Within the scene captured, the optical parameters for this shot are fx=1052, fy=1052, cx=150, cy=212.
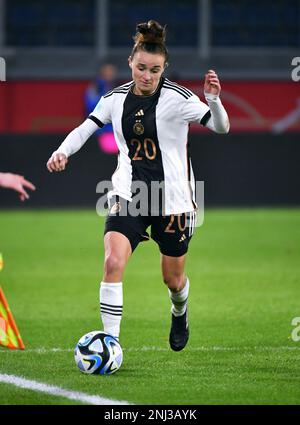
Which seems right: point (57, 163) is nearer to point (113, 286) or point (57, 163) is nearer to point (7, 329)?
point (113, 286)

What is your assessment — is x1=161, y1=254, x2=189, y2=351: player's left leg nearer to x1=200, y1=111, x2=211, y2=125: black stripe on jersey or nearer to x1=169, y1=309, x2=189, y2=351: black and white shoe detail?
x1=169, y1=309, x2=189, y2=351: black and white shoe detail

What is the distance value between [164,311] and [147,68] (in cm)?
338

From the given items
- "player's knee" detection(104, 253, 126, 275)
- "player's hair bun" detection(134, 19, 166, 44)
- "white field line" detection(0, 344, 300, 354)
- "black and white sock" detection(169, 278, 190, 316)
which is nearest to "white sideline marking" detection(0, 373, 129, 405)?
"player's knee" detection(104, 253, 126, 275)

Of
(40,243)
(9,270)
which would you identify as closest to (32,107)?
(40,243)

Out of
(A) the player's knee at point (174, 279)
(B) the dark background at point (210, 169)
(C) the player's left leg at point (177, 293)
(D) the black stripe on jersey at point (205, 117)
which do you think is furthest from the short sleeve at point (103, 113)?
(B) the dark background at point (210, 169)

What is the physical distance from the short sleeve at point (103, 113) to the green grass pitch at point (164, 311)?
1679 mm

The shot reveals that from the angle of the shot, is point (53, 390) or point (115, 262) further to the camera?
point (115, 262)

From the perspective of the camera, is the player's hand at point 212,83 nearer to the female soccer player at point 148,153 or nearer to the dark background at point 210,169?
the female soccer player at point 148,153

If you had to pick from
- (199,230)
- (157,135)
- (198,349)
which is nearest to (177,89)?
(157,135)

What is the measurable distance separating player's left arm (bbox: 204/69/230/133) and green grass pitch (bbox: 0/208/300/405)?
5.30 ft

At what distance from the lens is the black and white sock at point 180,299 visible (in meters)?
7.68

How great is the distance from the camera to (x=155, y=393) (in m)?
6.12

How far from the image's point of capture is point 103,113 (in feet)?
23.9

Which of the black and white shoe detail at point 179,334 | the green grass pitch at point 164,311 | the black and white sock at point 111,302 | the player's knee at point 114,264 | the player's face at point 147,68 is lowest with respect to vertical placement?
the green grass pitch at point 164,311
